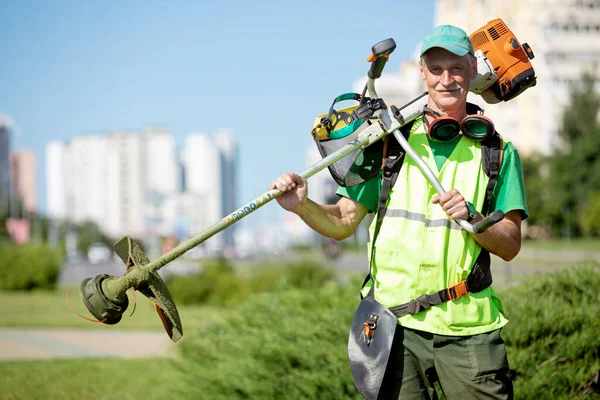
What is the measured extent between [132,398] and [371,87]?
166 inches

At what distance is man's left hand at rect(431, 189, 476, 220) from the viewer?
9.31 feet

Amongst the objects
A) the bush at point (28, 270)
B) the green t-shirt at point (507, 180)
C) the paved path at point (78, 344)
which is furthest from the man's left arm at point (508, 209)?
the bush at point (28, 270)

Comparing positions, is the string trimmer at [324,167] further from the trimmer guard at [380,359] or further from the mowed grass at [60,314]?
the mowed grass at [60,314]

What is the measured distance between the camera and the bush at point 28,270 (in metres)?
21.0

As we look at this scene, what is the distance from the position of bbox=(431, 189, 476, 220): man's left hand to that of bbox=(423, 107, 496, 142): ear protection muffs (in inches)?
11.1

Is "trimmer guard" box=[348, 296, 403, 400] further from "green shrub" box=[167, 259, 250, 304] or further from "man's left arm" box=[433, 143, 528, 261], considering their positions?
"green shrub" box=[167, 259, 250, 304]

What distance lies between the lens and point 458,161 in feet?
10.1

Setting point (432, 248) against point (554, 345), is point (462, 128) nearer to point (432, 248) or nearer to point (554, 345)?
point (432, 248)

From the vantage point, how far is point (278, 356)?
518cm

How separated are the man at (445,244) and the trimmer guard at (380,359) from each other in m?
0.03

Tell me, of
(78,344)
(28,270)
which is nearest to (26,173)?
(28,270)

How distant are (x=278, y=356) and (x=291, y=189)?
Result: 2.29 meters

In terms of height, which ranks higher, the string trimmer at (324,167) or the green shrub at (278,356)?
the string trimmer at (324,167)

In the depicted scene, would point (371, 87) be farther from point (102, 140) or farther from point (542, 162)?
point (102, 140)
